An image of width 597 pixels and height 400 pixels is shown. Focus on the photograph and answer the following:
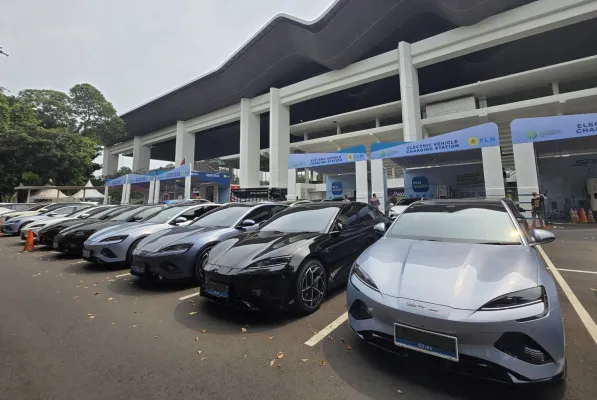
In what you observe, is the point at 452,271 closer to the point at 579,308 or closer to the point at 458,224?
the point at 458,224

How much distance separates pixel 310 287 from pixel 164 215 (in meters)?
5.47

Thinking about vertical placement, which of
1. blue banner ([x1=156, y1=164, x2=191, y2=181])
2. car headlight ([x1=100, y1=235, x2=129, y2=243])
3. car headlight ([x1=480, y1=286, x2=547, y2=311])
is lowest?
car headlight ([x1=480, y1=286, x2=547, y2=311])

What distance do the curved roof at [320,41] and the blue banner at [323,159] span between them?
13.6 metres

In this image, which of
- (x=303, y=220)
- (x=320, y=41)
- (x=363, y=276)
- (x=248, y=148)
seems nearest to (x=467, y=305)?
(x=363, y=276)

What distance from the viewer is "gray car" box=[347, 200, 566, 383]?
203 centimetres

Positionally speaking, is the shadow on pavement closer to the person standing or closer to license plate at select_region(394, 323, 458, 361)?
license plate at select_region(394, 323, 458, 361)

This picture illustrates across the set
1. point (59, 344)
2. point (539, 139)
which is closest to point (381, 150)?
point (539, 139)

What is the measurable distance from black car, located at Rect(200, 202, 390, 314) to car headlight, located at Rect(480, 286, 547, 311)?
2.03 metres

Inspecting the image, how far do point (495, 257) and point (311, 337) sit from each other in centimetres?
197

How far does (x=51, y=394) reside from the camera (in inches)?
90.5

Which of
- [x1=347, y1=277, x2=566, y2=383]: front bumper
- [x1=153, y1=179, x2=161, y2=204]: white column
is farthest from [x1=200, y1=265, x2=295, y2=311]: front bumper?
[x1=153, y1=179, x2=161, y2=204]: white column

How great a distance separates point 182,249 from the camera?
16.0 ft

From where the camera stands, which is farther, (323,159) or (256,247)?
(323,159)

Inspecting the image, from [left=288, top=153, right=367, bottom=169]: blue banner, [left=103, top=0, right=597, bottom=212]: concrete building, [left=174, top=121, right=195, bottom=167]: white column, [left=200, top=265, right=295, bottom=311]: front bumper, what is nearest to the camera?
[left=200, top=265, right=295, bottom=311]: front bumper
